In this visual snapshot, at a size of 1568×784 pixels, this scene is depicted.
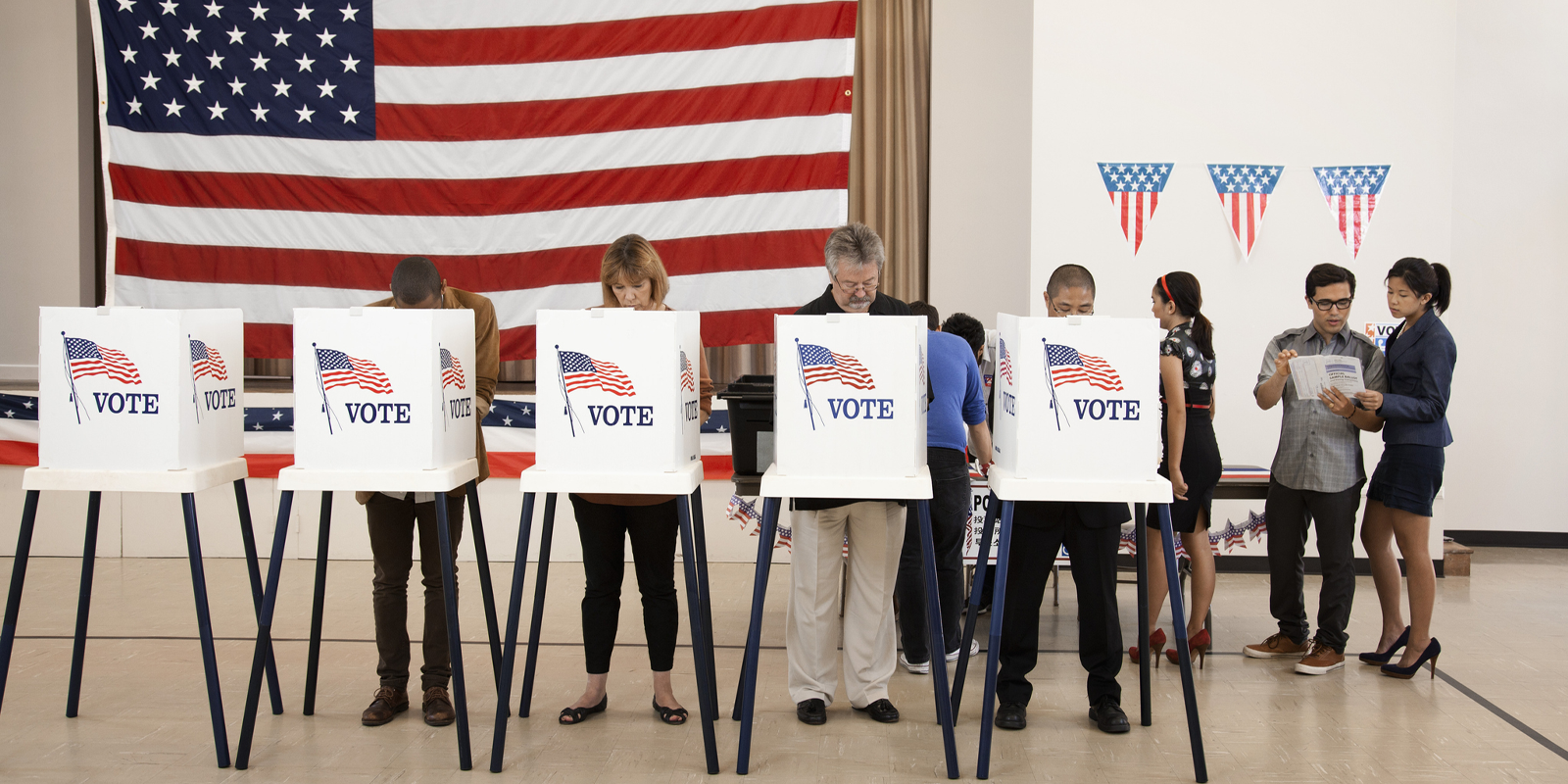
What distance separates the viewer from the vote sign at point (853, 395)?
251cm

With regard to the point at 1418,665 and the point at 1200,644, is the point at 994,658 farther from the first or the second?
the point at 1418,665

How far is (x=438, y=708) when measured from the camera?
2980 mm

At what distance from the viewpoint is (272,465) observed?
213 inches

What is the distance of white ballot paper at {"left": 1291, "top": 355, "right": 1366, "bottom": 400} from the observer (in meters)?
3.43

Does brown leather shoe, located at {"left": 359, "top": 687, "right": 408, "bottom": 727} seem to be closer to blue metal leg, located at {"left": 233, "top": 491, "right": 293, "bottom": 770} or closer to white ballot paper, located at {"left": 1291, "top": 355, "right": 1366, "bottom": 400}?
blue metal leg, located at {"left": 233, "top": 491, "right": 293, "bottom": 770}

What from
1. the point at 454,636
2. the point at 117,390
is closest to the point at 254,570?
the point at 117,390

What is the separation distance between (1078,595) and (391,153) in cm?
453

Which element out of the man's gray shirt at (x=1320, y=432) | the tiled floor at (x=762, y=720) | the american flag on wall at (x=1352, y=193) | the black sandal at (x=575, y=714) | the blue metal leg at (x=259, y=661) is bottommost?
the tiled floor at (x=762, y=720)

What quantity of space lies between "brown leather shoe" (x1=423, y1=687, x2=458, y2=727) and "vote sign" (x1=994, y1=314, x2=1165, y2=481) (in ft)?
5.95

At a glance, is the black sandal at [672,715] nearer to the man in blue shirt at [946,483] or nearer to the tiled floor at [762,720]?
the tiled floor at [762,720]

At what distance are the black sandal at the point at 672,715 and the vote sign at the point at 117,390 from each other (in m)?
1.48

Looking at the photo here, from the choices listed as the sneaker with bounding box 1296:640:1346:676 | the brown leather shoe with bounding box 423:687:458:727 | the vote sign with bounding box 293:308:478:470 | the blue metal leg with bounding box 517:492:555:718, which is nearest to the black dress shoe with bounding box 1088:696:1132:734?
the sneaker with bounding box 1296:640:1346:676

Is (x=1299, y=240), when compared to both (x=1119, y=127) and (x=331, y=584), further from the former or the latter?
(x=331, y=584)

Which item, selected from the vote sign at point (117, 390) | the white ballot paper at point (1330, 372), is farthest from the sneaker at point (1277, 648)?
the vote sign at point (117, 390)
